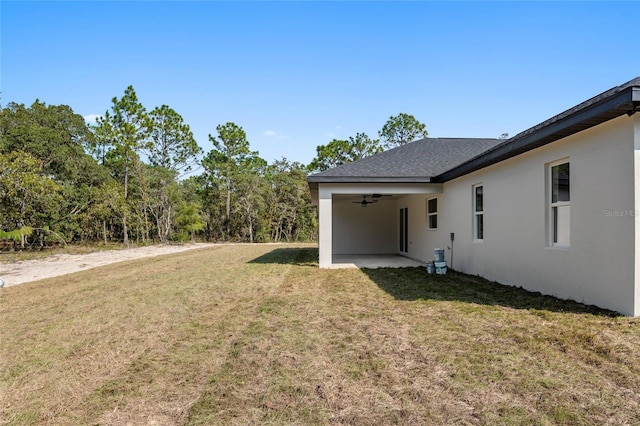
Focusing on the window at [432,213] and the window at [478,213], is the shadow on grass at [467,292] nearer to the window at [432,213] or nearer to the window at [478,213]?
the window at [478,213]

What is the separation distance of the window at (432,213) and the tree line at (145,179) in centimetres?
1441

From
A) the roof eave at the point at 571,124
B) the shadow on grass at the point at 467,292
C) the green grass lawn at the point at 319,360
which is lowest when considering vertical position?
the shadow on grass at the point at 467,292

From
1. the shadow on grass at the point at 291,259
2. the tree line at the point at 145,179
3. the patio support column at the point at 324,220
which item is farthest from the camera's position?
the tree line at the point at 145,179

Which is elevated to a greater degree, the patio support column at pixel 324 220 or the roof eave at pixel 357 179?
the roof eave at pixel 357 179

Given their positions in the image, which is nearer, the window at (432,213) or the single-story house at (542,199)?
the single-story house at (542,199)

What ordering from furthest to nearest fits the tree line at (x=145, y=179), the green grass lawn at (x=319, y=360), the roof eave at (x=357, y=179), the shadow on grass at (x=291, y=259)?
the tree line at (x=145, y=179) → the shadow on grass at (x=291, y=259) → the roof eave at (x=357, y=179) → the green grass lawn at (x=319, y=360)

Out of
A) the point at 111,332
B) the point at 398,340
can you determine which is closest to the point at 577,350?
the point at 398,340

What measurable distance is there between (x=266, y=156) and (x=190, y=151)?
20.9ft

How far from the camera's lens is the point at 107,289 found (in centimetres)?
699

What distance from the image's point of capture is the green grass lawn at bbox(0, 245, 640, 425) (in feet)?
7.70

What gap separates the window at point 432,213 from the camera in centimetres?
1076

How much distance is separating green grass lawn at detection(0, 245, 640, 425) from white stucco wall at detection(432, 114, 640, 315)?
0.40m

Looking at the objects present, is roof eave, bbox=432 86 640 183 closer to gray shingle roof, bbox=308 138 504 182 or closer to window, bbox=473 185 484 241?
window, bbox=473 185 484 241

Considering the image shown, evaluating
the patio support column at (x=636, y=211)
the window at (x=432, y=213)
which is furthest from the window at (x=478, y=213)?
the patio support column at (x=636, y=211)
